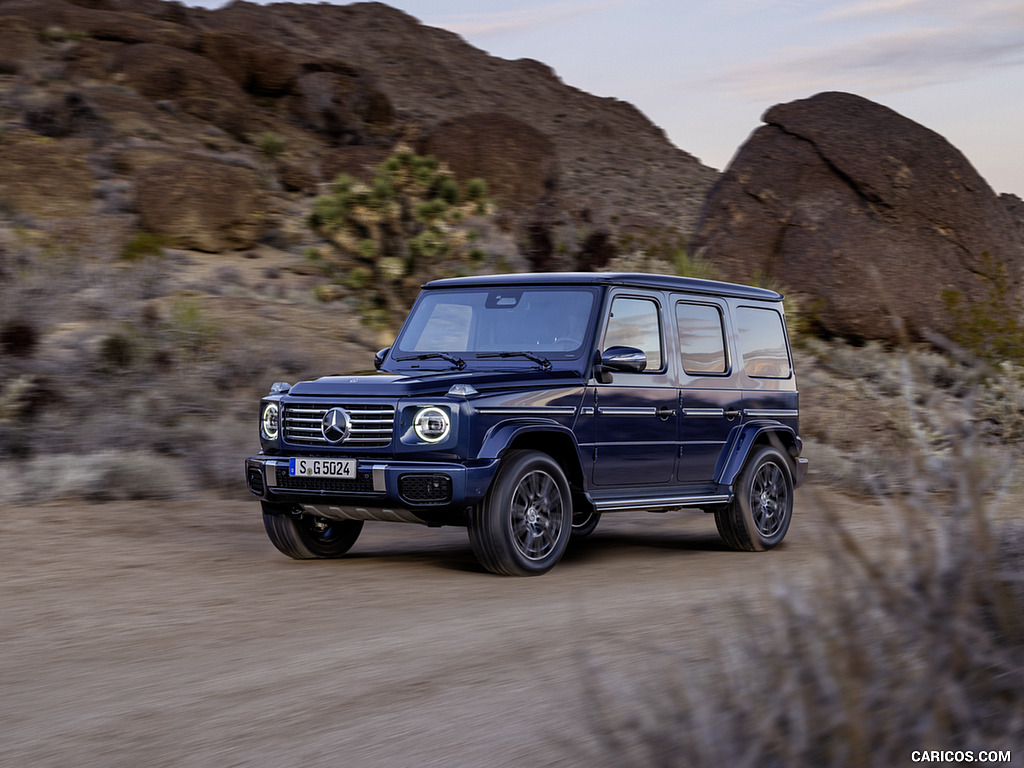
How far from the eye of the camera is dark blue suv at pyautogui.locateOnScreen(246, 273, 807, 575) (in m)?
7.32

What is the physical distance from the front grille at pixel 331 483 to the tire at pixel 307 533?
0.38 m

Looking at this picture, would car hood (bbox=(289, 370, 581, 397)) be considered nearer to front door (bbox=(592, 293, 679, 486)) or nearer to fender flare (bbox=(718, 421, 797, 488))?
front door (bbox=(592, 293, 679, 486))

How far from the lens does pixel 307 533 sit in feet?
27.5

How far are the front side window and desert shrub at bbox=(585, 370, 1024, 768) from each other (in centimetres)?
527

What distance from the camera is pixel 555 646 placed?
556 cm

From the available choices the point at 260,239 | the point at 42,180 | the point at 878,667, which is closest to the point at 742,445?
the point at 878,667

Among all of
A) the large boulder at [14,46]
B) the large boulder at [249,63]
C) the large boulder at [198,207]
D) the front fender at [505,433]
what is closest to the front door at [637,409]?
the front fender at [505,433]

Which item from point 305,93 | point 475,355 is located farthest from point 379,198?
point 305,93

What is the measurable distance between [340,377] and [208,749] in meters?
4.08

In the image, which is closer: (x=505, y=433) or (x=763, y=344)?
(x=505, y=433)

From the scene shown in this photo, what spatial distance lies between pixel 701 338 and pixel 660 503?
143 cm

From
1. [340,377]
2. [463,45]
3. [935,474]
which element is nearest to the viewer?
[935,474]

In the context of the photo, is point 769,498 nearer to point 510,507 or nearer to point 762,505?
point 762,505

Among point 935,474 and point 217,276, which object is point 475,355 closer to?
point 935,474
